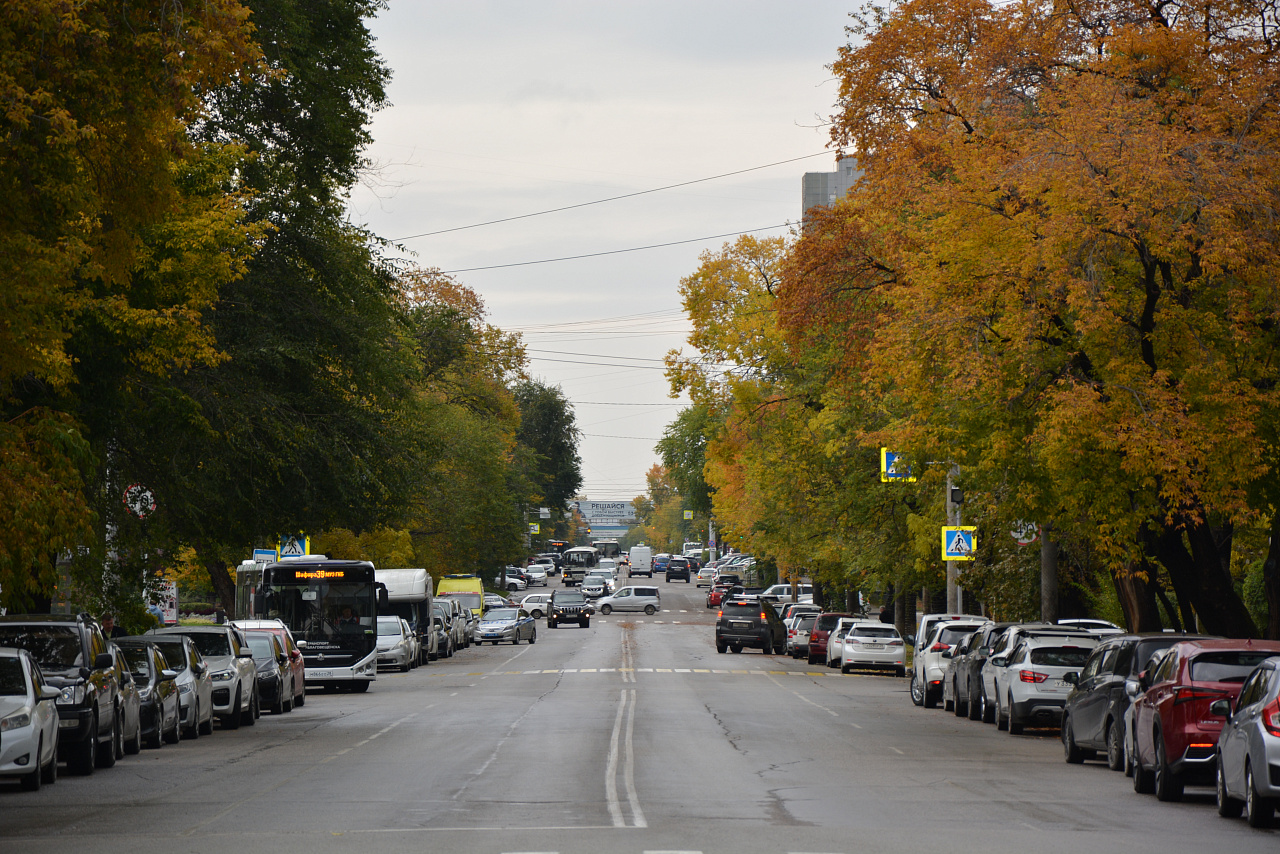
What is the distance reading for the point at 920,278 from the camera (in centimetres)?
2575

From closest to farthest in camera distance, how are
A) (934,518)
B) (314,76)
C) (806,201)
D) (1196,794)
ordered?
(1196,794), (314,76), (934,518), (806,201)

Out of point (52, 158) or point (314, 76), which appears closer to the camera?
point (52, 158)

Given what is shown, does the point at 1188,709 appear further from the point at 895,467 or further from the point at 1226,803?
the point at 895,467

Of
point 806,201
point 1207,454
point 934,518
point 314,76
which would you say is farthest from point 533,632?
point 806,201

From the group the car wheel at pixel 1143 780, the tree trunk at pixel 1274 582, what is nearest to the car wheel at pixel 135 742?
the car wheel at pixel 1143 780

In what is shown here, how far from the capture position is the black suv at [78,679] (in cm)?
1855

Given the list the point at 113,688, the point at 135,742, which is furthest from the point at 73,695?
the point at 135,742

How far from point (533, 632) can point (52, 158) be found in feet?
176

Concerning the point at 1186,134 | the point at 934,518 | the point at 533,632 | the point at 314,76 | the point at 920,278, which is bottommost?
the point at 533,632

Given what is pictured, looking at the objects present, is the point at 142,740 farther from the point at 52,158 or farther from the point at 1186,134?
the point at 1186,134

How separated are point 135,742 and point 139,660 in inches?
62.2

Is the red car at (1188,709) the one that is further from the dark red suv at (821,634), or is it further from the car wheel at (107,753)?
the dark red suv at (821,634)

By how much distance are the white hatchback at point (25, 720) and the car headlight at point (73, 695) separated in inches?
35.5

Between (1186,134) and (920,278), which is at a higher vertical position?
(1186,134)
